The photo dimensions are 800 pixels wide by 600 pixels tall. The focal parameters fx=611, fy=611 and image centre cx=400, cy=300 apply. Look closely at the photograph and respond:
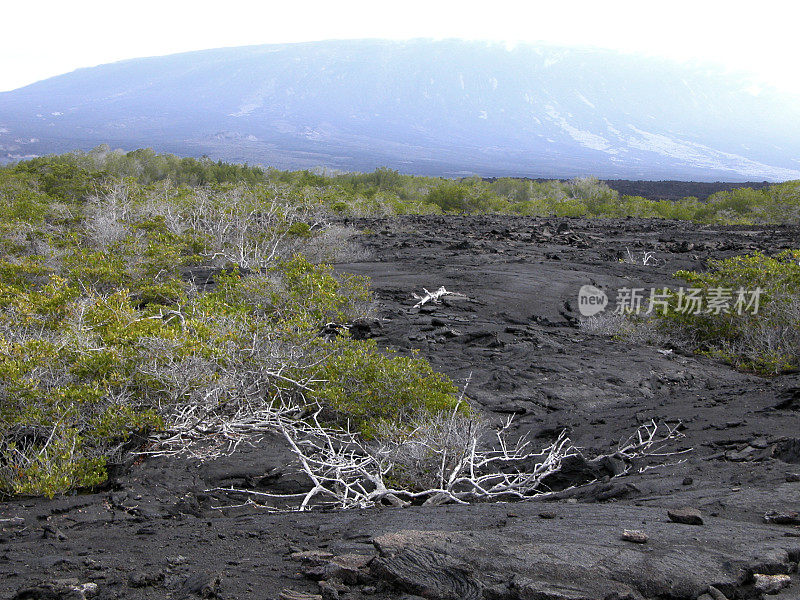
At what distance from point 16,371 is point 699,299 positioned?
8559 millimetres

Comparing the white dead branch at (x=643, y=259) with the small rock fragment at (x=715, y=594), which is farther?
the white dead branch at (x=643, y=259)

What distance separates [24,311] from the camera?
19.1ft

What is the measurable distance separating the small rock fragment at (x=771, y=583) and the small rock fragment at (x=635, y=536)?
16.0 inches

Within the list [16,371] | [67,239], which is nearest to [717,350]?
[16,371]

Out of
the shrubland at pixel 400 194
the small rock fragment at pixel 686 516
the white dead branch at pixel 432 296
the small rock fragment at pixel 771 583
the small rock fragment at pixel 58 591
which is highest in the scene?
the shrubland at pixel 400 194

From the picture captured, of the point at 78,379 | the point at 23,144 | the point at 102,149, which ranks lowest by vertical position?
the point at 78,379

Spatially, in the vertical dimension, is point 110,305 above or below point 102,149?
below

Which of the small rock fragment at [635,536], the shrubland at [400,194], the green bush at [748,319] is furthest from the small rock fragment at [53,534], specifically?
the shrubland at [400,194]

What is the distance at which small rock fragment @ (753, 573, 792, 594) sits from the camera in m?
2.09

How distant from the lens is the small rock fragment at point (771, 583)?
209 centimetres

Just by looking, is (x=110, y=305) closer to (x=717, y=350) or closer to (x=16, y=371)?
(x=16, y=371)

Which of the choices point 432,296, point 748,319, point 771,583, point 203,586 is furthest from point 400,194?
point 771,583

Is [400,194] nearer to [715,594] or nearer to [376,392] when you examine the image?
[376,392]

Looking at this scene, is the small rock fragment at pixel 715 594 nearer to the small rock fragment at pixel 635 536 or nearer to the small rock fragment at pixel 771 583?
the small rock fragment at pixel 771 583
